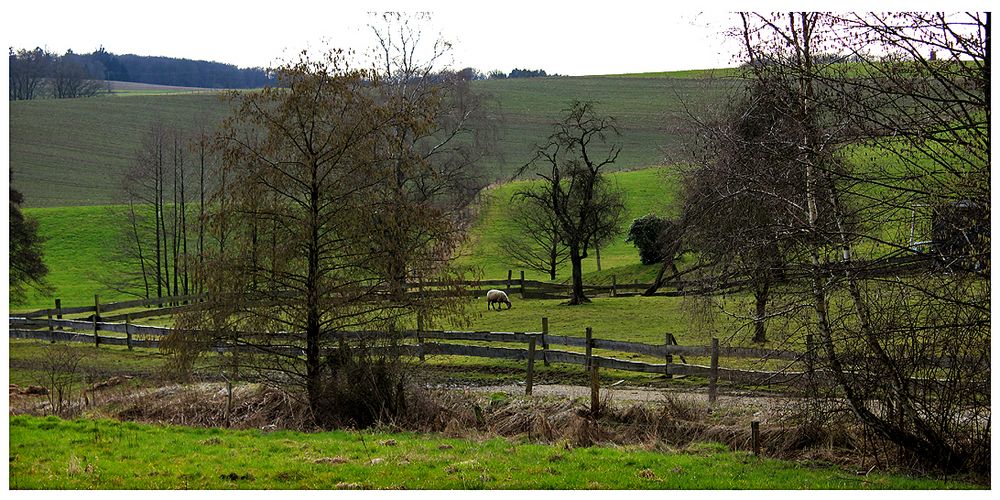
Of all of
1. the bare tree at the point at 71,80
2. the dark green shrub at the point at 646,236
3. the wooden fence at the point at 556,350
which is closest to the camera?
the wooden fence at the point at 556,350

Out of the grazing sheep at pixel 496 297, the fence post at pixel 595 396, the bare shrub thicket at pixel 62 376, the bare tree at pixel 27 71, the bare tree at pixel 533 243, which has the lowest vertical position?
the bare shrub thicket at pixel 62 376

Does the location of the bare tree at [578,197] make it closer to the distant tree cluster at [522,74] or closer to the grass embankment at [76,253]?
the grass embankment at [76,253]

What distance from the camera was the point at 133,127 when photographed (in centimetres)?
7331

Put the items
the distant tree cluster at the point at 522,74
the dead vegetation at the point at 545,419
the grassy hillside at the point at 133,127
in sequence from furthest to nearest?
the distant tree cluster at the point at 522,74 < the grassy hillside at the point at 133,127 < the dead vegetation at the point at 545,419

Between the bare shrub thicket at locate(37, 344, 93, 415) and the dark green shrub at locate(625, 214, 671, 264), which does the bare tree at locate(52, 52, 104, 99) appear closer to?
the dark green shrub at locate(625, 214, 671, 264)

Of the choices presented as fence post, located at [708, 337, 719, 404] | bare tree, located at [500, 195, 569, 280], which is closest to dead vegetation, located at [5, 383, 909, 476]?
fence post, located at [708, 337, 719, 404]

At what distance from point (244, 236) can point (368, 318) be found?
7.82ft

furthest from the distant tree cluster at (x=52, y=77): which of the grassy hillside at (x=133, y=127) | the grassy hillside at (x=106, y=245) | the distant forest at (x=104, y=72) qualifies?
the grassy hillside at (x=106, y=245)

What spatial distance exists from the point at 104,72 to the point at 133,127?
23.2 metres

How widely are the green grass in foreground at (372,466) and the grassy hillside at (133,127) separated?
44788 mm

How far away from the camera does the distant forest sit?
221 ft

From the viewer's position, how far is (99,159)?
219 ft

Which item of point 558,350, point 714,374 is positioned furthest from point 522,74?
point 714,374

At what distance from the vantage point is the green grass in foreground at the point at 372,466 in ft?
29.6
